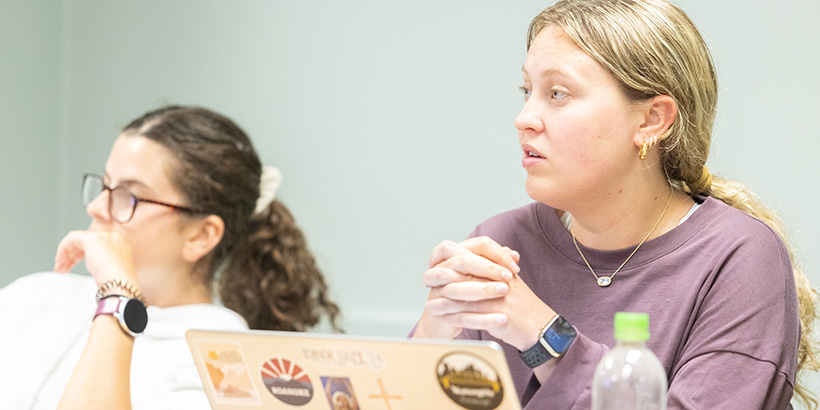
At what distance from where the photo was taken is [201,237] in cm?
204

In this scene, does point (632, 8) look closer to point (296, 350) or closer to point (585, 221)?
point (585, 221)

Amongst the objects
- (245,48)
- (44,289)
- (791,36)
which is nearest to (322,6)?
(245,48)

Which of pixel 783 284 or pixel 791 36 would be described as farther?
pixel 791 36

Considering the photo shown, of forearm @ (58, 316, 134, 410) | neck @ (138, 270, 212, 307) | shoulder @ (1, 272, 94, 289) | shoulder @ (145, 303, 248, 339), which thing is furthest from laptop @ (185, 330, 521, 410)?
shoulder @ (1, 272, 94, 289)

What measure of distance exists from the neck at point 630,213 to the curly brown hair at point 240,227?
102cm

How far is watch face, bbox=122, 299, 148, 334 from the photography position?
1.59 metres

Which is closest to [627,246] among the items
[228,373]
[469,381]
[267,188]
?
[469,381]

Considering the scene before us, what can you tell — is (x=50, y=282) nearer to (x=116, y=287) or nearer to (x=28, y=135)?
(x=116, y=287)

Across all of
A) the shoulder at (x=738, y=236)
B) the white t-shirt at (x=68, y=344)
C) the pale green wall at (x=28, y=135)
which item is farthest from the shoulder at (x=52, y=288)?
the shoulder at (x=738, y=236)

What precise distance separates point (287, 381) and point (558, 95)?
68 cm

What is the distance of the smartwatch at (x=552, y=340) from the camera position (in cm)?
115

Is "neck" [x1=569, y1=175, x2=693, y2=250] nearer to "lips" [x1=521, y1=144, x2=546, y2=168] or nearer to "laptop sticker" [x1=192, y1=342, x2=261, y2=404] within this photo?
"lips" [x1=521, y1=144, x2=546, y2=168]

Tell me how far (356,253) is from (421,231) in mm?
238

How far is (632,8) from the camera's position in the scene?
1.36m
